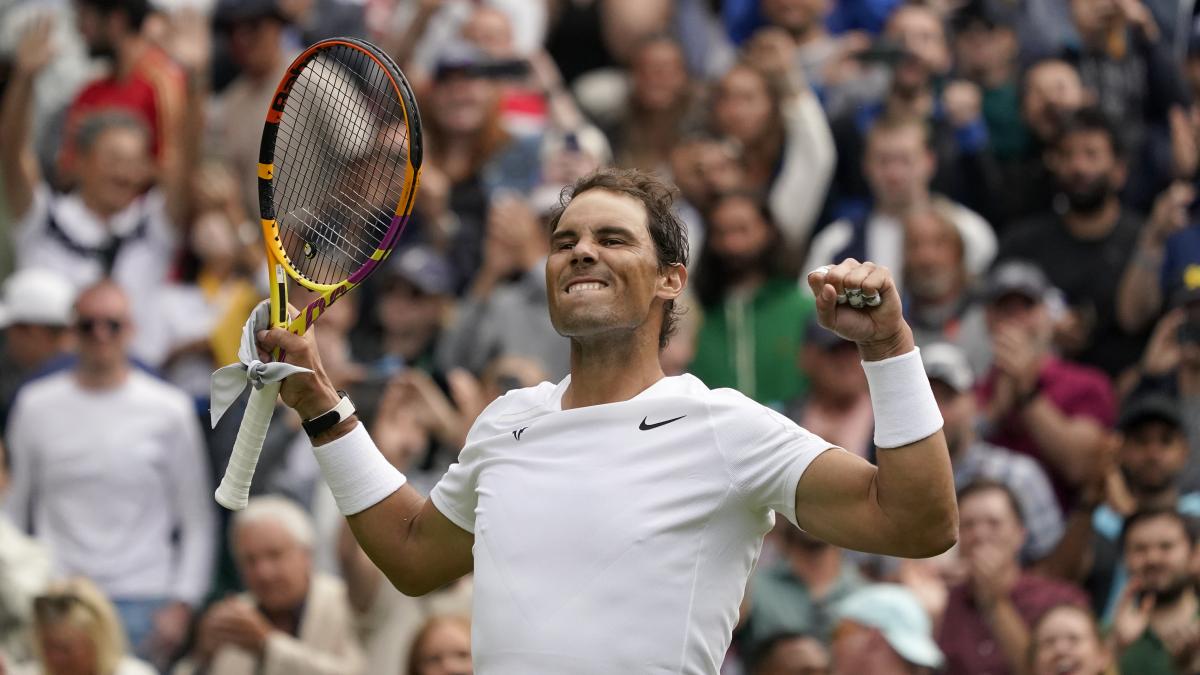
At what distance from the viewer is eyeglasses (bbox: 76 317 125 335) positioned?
31.7 feet

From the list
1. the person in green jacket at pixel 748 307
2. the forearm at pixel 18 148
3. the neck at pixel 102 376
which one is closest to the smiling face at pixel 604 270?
the person in green jacket at pixel 748 307

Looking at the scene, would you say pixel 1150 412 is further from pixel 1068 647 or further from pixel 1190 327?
pixel 1068 647

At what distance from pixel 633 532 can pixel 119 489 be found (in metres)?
5.63

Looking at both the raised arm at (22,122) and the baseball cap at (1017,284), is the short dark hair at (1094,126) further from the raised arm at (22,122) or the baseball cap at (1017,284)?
the raised arm at (22,122)

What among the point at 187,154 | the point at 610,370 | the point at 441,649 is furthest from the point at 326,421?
the point at 187,154

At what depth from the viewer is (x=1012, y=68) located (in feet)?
37.8

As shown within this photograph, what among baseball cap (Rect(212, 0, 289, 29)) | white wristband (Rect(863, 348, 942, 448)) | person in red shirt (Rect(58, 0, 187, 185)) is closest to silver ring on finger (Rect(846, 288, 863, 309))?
white wristband (Rect(863, 348, 942, 448))

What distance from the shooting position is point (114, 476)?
9562mm

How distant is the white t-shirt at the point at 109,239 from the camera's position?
11.0 meters

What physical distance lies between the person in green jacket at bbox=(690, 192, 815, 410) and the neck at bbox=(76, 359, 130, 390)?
104 inches

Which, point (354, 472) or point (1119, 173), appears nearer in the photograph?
point (354, 472)

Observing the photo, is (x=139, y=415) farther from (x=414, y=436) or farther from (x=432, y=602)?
(x=432, y=602)

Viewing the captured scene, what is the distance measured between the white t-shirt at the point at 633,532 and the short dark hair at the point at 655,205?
0.34 meters

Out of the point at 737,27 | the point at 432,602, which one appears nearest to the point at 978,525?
the point at 432,602
